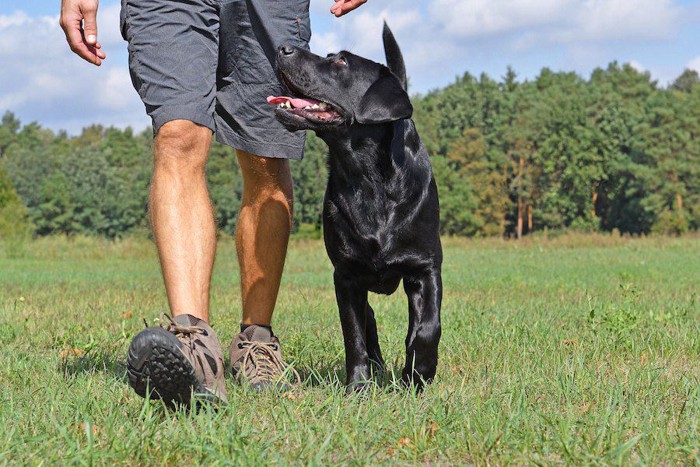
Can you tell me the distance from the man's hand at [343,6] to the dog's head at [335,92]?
19.1 inches

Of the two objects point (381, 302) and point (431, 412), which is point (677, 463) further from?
point (381, 302)

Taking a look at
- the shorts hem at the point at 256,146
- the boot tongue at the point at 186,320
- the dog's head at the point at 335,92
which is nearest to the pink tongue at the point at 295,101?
the dog's head at the point at 335,92

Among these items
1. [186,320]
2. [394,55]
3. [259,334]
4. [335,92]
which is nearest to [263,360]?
[259,334]

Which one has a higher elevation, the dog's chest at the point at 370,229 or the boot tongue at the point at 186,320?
the dog's chest at the point at 370,229

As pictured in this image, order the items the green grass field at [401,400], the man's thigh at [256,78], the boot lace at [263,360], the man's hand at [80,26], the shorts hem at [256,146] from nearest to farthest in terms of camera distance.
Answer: the green grass field at [401,400], the man's hand at [80,26], the boot lace at [263,360], the man's thigh at [256,78], the shorts hem at [256,146]

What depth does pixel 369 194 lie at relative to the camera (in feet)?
12.4

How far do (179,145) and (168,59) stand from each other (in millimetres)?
392

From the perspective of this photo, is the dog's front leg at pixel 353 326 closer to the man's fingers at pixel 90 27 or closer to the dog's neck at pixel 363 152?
the dog's neck at pixel 363 152

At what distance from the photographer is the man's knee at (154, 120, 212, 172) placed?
3641mm

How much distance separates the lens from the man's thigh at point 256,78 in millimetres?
4141

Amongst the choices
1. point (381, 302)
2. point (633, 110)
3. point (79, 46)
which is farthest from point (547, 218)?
point (79, 46)

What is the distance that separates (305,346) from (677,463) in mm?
2617

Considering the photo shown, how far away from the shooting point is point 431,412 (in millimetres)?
2879

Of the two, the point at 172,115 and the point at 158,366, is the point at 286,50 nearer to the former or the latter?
the point at 172,115
